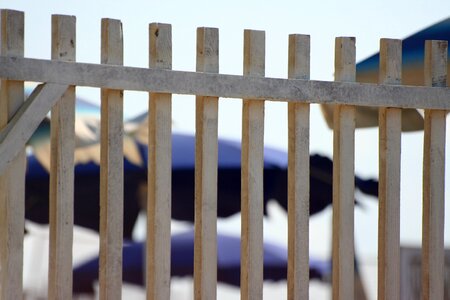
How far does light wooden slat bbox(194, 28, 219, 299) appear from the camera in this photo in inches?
183

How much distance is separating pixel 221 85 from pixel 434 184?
1325 mm

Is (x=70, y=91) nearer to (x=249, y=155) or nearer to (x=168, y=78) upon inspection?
(x=168, y=78)

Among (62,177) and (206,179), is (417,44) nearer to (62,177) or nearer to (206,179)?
(206,179)

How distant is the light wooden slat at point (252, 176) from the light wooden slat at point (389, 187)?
70 centimetres

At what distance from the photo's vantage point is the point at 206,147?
465 cm

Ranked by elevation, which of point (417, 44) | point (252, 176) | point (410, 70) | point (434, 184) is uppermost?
point (417, 44)

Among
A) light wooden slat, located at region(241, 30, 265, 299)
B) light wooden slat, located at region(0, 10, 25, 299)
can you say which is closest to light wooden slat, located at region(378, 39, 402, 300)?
light wooden slat, located at region(241, 30, 265, 299)

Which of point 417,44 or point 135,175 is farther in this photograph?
point 417,44

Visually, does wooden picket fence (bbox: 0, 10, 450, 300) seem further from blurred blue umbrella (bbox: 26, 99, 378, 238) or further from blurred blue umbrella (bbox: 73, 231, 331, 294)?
blurred blue umbrella (bbox: 26, 99, 378, 238)

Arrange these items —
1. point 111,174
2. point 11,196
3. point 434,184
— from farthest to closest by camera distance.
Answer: point 434,184 → point 111,174 → point 11,196

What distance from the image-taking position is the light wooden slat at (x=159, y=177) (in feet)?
14.9

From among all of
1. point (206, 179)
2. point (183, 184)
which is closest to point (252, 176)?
point (206, 179)

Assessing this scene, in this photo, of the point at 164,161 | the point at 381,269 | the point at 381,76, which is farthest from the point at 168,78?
the point at 381,269

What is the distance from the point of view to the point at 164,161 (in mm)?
4582
